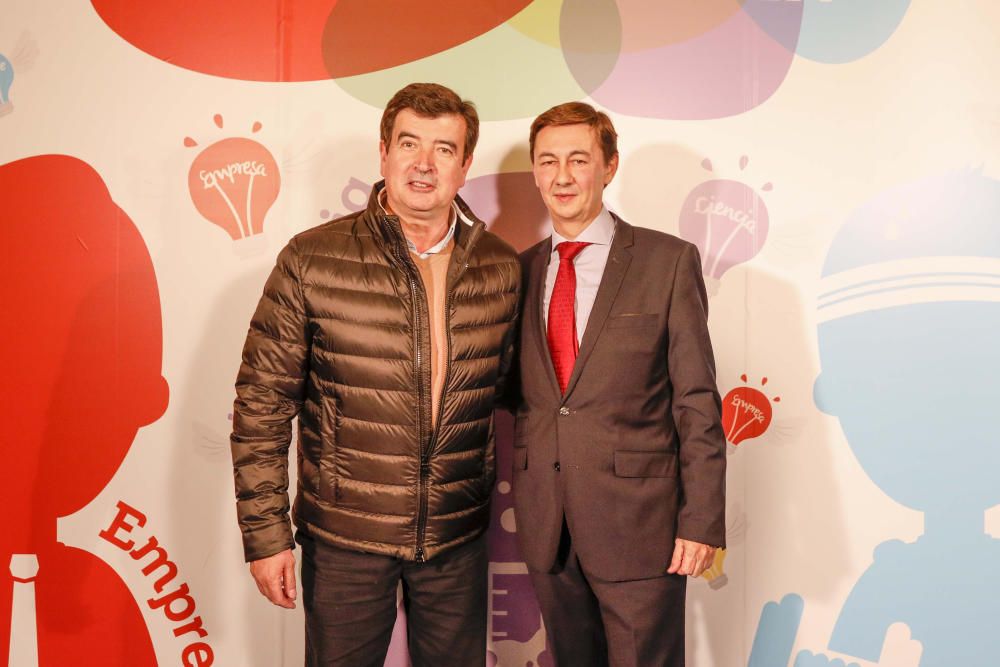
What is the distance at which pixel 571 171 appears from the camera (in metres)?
2.06

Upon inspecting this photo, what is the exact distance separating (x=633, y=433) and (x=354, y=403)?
0.71 metres

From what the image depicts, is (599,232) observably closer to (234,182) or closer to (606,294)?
(606,294)

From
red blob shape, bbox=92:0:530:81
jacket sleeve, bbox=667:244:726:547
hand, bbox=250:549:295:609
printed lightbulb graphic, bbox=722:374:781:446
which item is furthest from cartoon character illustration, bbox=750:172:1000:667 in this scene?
hand, bbox=250:549:295:609

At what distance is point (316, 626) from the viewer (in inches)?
74.7

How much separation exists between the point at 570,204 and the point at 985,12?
1649 millimetres

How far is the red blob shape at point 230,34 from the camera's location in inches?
96.9

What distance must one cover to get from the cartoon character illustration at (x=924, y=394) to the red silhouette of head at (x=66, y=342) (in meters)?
2.29

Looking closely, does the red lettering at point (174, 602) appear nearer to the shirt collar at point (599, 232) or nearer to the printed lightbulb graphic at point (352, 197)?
the printed lightbulb graphic at point (352, 197)

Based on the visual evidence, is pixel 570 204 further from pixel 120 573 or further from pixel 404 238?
pixel 120 573

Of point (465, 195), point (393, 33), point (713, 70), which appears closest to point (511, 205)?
point (465, 195)

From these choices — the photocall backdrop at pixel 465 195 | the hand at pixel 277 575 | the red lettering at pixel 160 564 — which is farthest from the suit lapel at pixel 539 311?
the red lettering at pixel 160 564

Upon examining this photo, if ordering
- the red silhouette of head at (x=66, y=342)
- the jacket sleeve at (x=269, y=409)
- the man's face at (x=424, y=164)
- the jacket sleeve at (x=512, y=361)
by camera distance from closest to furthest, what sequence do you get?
the jacket sleeve at (x=269, y=409) → the man's face at (x=424, y=164) → the jacket sleeve at (x=512, y=361) → the red silhouette of head at (x=66, y=342)

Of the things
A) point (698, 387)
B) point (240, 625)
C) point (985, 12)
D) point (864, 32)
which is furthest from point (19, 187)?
point (985, 12)

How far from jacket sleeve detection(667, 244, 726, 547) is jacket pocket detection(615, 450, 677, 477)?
38 mm
